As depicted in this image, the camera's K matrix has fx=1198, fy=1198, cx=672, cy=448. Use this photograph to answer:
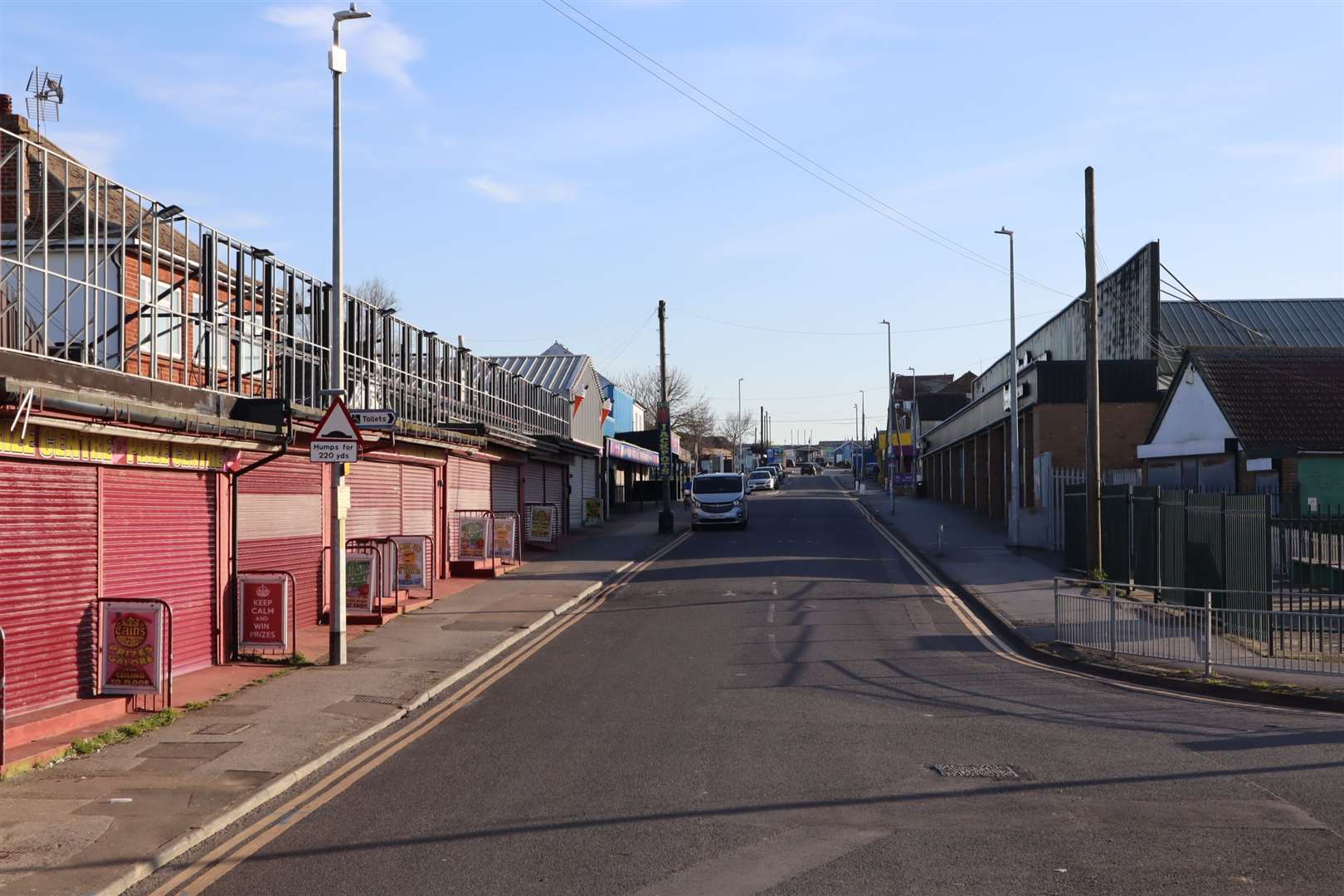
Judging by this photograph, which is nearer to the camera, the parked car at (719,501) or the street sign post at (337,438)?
the street sign post at (337,438)

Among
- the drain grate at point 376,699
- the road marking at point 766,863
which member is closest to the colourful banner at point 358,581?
the drain grate at point 376,699

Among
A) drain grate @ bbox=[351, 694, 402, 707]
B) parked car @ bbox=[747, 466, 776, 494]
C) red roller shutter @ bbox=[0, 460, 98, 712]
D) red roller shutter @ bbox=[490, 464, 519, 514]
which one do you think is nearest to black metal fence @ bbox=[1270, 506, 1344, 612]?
drain grate @ bbox=[351, 694, 402, 707]

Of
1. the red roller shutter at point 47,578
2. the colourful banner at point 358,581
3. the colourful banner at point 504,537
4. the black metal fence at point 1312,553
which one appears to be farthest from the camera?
the colourful banner at point 504,537

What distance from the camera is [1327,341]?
53.0 meters

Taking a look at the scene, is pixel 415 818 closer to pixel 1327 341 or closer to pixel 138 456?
pixel 138 456

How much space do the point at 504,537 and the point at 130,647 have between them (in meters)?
17.4

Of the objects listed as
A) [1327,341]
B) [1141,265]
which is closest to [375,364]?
[1141,265]

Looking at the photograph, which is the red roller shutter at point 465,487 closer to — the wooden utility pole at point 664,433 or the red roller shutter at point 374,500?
the red roller shutter at point 374,500

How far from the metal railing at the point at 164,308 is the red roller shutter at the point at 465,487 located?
1313mm

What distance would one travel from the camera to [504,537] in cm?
2992

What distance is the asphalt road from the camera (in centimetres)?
707

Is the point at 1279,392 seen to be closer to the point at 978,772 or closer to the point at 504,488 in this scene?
the point at 504,488

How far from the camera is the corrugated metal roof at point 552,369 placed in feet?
195

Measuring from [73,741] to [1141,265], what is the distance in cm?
4533
